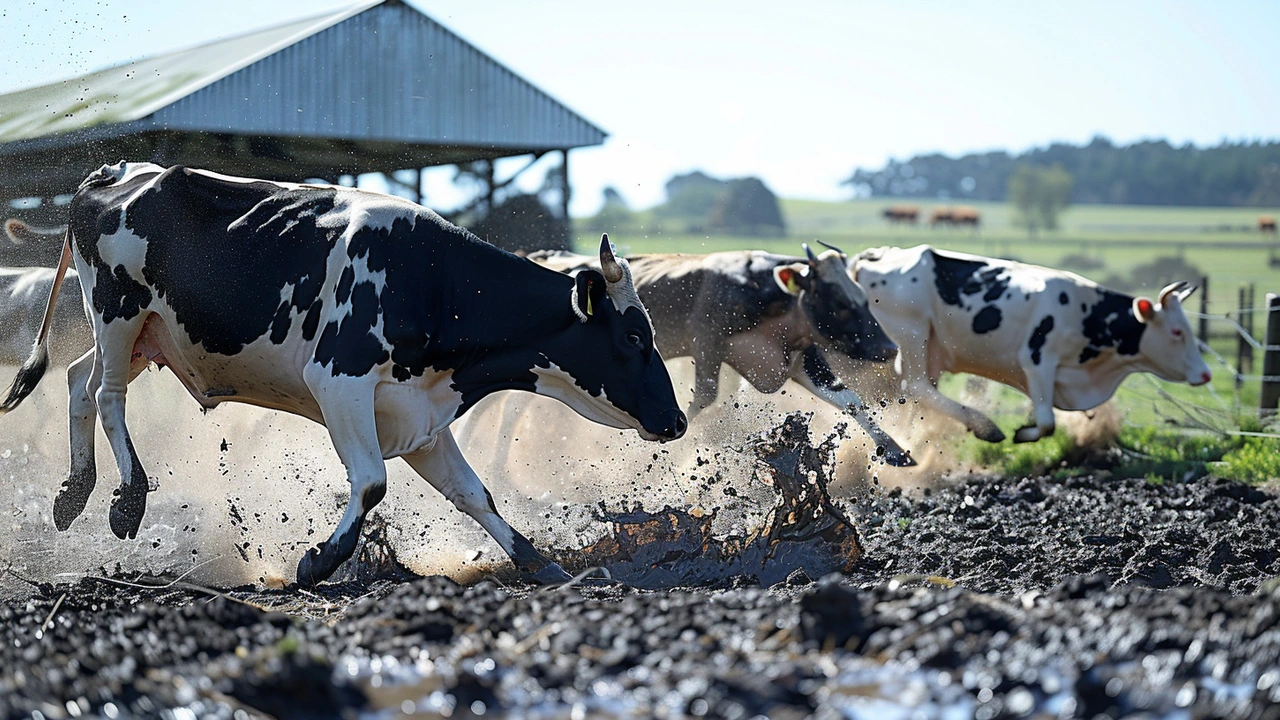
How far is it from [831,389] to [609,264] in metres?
4.12

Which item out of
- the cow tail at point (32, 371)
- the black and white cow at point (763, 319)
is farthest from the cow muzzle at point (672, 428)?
the black and white cow at point (763, 319)

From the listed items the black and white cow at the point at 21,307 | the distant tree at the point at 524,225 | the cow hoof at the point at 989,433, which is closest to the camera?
the black and white cow at the point at 21,307

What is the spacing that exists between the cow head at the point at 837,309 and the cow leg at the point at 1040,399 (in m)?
2.07

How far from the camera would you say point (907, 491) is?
9.45 meters

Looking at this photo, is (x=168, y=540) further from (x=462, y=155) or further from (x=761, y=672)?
(x=462, y=155)

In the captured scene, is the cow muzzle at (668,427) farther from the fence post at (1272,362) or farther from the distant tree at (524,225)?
the distant tree at (524,225)

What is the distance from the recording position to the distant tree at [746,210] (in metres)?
64.4

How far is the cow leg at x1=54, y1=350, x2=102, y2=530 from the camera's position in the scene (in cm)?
618

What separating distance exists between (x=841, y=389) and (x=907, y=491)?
2.92 feet

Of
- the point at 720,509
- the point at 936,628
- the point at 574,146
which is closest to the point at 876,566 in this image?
the point at 720,509

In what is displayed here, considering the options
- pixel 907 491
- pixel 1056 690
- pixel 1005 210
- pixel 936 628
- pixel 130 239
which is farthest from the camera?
pixel 1005 210

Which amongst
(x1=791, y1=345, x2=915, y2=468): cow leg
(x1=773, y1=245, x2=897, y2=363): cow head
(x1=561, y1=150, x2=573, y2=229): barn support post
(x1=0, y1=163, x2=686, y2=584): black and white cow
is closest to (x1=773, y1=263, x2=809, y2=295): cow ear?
(x1=773, y1=245, x2=897, y2=363): cow head

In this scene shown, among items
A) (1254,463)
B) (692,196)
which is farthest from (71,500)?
(692,196)

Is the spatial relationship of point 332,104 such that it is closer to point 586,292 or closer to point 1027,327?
point 1027,327
